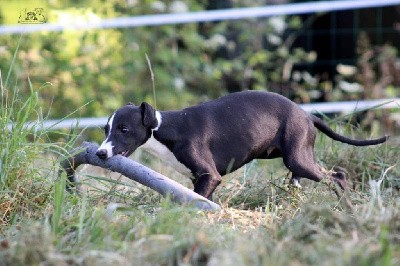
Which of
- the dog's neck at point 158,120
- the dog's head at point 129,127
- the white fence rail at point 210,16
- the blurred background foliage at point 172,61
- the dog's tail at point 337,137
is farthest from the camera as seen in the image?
the blurred background foliage at point 172,61

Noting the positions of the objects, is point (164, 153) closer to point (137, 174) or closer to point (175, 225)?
point (137, 174)

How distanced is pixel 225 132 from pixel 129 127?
0.57 metres

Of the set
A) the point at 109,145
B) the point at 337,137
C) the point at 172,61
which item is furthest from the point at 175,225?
the point at 172,61

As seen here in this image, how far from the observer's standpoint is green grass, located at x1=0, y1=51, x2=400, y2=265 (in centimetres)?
338

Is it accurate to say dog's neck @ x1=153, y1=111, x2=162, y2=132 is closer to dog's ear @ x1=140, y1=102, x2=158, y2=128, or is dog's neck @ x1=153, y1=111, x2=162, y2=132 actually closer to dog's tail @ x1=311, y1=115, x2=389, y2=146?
dog's ear @ x1=140, y1=102, x2=158, y2=128

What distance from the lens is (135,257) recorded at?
11.3 feet

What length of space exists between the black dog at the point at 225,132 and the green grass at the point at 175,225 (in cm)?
18

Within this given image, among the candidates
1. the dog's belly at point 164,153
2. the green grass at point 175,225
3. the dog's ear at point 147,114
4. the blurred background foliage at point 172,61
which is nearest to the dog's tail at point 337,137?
the green grass at point 175,225

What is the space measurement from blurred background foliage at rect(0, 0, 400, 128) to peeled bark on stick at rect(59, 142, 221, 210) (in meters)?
3.87

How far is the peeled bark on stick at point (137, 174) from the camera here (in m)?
4.53

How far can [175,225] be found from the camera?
3.81 metres

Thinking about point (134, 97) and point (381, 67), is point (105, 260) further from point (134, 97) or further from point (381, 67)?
point (381, 67)

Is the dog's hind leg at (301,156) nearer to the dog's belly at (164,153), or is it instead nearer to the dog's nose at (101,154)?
the dog's belly at (164,153)

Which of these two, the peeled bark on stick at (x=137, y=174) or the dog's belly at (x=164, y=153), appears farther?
the dog's belly at (x=164, y=153)
